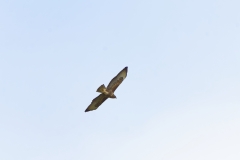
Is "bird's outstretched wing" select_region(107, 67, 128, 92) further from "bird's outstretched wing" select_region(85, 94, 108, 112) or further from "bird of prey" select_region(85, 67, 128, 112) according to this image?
"bird's outstretched wing" select_region(85, 94, 108, 112)

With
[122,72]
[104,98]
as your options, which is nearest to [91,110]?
[104,98]

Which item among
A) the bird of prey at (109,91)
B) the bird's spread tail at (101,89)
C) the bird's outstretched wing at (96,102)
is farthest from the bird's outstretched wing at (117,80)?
the bird's spread tail at (101,89)

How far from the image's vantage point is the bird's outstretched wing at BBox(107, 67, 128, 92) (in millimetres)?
38719

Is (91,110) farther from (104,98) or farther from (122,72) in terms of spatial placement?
(122,72)

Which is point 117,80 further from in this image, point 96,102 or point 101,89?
point 101,89

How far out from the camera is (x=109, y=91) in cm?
3816

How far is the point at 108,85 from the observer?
126ft

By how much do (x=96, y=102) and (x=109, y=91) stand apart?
1854 millimetres

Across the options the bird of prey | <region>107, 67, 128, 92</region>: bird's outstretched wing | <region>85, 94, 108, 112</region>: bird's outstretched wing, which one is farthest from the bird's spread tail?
<region>107, 67, 128, 92</region>: bird's outstretched wing

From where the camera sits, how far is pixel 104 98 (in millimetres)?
38750

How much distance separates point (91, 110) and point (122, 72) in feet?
15.8

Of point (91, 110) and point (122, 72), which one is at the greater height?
point (122, 72)

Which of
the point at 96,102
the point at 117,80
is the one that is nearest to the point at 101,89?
the point at 96,102

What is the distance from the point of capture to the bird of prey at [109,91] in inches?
1500
